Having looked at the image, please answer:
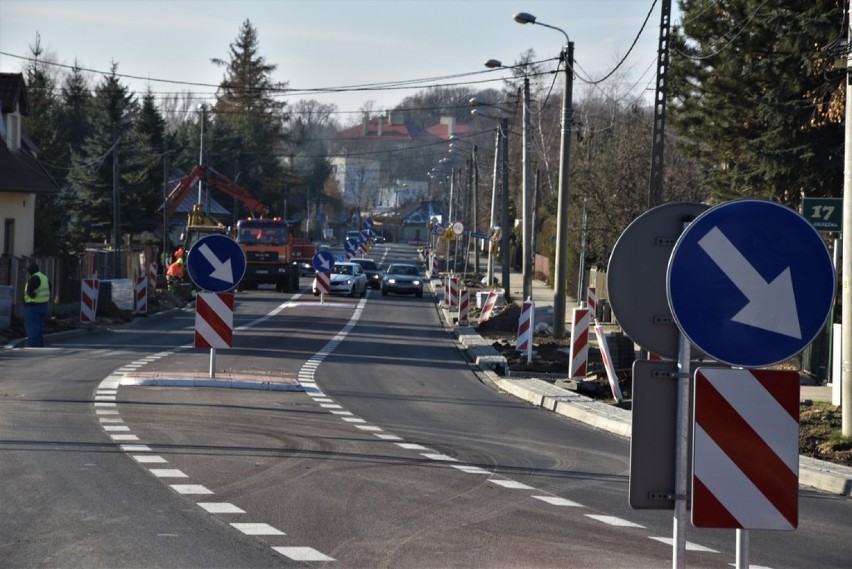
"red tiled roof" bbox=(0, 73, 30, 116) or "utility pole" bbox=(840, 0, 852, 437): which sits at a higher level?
"red tiled roof" bbox=(0, 73, 30, 116)

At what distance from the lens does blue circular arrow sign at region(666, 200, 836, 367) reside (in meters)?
5.24

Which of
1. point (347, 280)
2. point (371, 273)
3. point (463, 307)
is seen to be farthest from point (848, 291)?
point (371, 273)

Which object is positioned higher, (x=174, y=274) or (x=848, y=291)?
(x=848, y=291)

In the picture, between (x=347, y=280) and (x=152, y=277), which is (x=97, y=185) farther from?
(x=152, y=277)

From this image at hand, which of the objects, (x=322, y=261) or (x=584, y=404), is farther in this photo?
(x=322, y=261)

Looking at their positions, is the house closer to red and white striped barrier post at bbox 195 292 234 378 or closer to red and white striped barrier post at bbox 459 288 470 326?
red and white striped barrier post at bbox 459 288 470 326

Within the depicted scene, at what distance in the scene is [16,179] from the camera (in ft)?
133

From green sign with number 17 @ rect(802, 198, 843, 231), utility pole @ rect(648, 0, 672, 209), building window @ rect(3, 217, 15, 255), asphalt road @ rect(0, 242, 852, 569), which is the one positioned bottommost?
asphalt road @ rect(0, 242, 852, 569)

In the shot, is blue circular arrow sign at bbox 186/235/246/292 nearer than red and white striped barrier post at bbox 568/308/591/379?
Yes

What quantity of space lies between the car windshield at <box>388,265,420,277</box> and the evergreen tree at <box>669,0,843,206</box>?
27.9m

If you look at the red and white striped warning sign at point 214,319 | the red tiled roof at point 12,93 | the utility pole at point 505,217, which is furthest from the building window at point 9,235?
the red and white striped warning sign at point 214,319

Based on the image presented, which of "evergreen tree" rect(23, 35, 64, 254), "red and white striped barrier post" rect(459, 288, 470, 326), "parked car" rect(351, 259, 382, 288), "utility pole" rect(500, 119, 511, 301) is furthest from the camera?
"evergreen tree" rect(23, 35, 64, 254)

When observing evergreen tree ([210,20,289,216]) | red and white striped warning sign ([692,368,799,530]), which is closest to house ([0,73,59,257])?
red and white striped warning sign ([692,368,799,530])

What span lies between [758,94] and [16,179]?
76.8 ft
